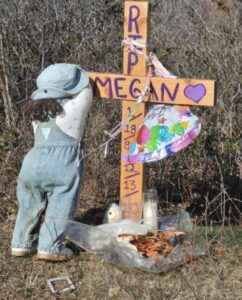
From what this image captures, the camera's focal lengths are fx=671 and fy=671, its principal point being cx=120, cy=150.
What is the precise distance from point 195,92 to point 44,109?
86 cm

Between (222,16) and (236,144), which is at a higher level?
(222,16)

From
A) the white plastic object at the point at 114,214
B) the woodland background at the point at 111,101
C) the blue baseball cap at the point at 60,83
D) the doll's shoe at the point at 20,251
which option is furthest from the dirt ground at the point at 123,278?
the blue baseball cap at the point at 60,83

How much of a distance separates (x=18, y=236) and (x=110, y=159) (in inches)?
62.7

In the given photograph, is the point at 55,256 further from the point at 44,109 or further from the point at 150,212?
the point at 44,109

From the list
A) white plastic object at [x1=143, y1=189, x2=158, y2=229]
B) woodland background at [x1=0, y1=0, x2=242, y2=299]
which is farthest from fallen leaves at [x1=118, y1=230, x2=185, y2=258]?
woodland background at [x1=0, y1=0, x2=242, y2=299]

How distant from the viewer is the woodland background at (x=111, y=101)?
16.1 feet

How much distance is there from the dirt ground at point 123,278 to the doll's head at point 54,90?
0.83 metres

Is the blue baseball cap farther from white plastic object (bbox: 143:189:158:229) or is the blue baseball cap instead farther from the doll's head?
white plastic object (bbox: 143:189:158:229)

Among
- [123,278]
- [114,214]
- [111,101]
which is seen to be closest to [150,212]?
[114,214]

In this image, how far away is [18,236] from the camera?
150 inches

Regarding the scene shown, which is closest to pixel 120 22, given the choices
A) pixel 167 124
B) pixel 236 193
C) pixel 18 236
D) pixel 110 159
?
pixel 110 159

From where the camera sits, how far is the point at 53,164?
3.71 meters

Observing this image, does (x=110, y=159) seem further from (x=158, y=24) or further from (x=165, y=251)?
(x=158, y=24)

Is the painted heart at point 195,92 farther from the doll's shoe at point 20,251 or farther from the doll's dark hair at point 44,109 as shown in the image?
the doll's shoe at point 20,251
